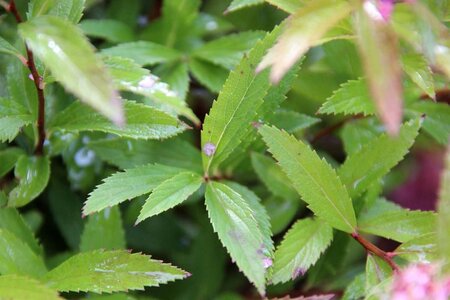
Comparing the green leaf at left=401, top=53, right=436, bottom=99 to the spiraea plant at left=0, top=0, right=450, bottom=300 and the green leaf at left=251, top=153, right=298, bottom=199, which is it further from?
the green leaf at left=251, top=153, right=298, bottom=199

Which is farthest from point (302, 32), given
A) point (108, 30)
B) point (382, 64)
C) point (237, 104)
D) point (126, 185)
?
point (108, 30)

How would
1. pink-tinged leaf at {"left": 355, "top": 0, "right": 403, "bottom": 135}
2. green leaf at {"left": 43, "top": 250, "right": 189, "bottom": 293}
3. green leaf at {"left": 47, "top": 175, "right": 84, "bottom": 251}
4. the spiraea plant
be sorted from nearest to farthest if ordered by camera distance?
pink-tinged leaf at {"left": 355, "top": 0, "right": 403, "bottom": 135} → the spiraea plant → green leaf at {"left": 43, "top": 250, "right": 189, "bottom": 293} → green leaf at {"left": 47, "top": 175, "right": 84, "bottom": 251}

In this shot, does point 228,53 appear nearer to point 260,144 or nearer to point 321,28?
point 260,144

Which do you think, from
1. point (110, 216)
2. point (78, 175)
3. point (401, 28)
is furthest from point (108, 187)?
point (401, 28)

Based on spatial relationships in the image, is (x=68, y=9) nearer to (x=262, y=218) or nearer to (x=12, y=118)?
(x=12, y=118)

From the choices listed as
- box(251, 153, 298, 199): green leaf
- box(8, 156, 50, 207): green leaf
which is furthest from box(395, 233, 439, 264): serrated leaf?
box(8, 156, 50, 207): green leaf

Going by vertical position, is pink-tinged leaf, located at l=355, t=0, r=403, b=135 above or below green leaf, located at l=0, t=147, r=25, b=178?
above
